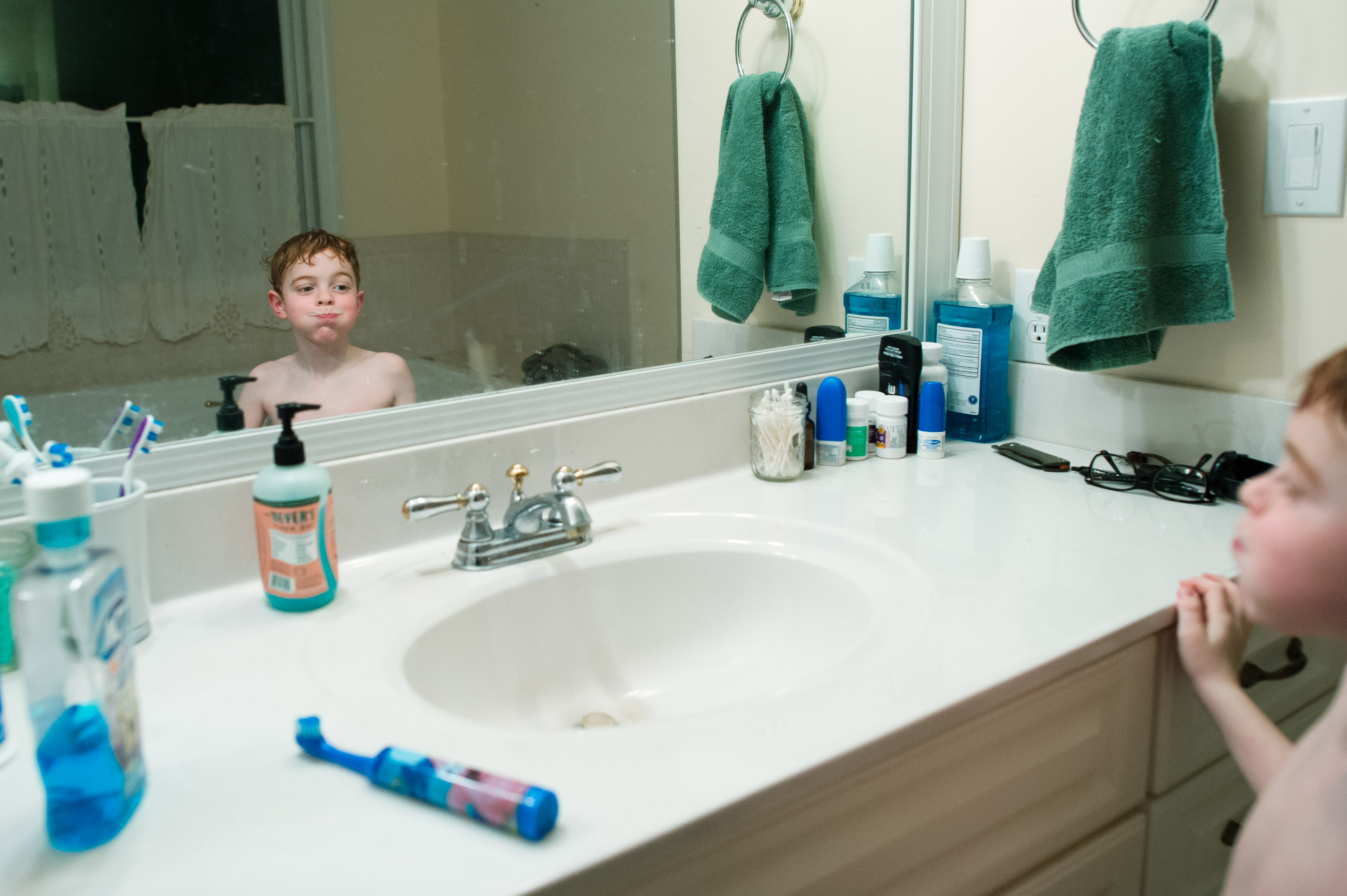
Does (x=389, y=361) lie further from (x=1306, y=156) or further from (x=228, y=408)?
(x=1306, y=156)

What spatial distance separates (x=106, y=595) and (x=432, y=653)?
338 millimetres

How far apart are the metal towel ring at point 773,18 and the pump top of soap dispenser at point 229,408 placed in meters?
0.72

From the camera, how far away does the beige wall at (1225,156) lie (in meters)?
1.07

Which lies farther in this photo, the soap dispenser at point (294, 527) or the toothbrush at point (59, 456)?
the soap dispenser at point (294, 527)

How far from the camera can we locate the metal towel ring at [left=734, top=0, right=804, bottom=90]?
1.28m

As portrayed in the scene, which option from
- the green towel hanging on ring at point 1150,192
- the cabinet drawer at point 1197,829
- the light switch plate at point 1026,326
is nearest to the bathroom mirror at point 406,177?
the light switch plate at point 1026,326

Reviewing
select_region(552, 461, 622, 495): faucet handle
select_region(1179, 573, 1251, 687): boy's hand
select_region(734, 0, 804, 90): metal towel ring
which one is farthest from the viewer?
select_region(734, 0, 804, 90): metal towel ring

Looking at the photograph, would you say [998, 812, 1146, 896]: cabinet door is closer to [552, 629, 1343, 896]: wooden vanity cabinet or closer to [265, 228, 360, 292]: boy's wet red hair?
[552, 629, 1343, 896]: wooden vanity cabinet

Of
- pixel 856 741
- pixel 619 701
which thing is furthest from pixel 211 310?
pixel 856 741

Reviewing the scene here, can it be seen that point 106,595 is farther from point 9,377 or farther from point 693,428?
point 693,428

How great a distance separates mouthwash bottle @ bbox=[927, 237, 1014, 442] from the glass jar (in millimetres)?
1054

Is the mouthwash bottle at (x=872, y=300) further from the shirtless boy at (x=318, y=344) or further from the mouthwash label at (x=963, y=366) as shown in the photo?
the shirtless boy at (x=318, y=344)

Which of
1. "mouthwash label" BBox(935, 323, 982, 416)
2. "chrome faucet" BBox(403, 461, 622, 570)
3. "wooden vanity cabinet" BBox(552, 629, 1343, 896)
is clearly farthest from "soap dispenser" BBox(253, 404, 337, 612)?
"mouthwash label" BBox(935, 323, 982, 416)

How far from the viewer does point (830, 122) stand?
1.37 m
